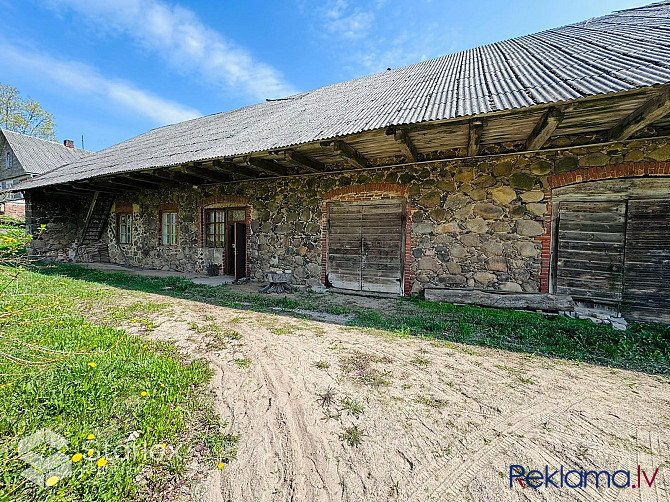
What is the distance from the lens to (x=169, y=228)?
945 centimetres

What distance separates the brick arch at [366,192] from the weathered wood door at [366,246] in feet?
0.55

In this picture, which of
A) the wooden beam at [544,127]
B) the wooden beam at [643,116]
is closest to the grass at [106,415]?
the wooden beam at [544,127]

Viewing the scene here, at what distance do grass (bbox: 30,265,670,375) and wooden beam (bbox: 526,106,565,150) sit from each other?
265cm

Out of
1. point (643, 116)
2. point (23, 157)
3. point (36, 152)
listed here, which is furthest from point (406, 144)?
point (36, 152)

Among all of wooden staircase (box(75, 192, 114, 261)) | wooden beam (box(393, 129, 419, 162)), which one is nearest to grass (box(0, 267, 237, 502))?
wooden beam (box(393, 129, 419, 162))

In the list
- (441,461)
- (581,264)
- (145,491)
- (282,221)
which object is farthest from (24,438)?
(581,264)

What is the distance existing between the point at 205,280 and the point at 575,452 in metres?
7.59

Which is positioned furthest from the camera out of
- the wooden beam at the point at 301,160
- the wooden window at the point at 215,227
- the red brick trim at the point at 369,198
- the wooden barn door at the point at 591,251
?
the wooden window at the point at 215,227

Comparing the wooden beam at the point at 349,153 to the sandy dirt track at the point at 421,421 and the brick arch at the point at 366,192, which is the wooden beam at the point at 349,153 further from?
the sandy dirt track at the point at 421,421

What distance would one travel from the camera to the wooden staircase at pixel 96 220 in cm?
1069

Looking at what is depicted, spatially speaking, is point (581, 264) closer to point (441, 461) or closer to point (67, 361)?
point (441, 461)

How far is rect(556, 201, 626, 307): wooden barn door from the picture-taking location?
4.58 meters

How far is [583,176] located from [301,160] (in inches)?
185

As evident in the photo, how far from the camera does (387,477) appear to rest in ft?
5.38
